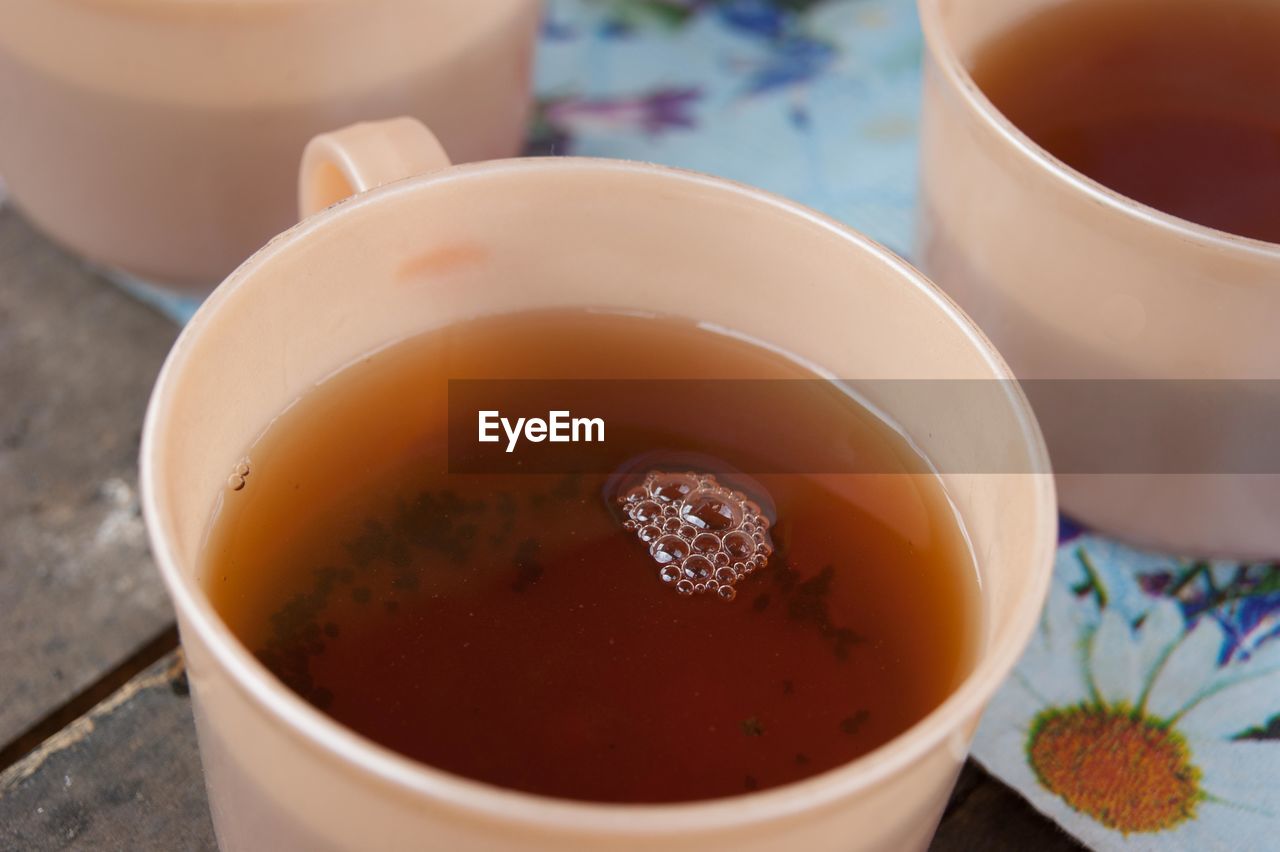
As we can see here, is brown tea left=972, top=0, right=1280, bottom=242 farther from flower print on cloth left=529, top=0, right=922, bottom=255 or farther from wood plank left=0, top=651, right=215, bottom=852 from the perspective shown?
wood plank left=0, top=651, right=215, bottom=852

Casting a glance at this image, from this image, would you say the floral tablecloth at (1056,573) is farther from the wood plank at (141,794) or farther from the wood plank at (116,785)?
the wood plank at (116,785)

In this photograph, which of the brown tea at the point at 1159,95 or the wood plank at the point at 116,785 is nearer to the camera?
the wood plank at the point at 116,785

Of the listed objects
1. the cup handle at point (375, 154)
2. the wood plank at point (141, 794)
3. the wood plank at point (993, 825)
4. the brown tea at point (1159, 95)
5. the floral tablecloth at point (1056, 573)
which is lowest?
the wood plank at point (993, 825)

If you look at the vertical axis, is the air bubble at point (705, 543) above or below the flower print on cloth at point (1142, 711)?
above

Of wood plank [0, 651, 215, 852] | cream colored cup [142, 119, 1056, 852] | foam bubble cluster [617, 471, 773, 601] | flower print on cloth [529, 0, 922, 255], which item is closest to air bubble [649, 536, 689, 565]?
foam bubble cluster [617, 471, 773, 601]

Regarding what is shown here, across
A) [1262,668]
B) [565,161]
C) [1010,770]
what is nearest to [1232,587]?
[1262,668]

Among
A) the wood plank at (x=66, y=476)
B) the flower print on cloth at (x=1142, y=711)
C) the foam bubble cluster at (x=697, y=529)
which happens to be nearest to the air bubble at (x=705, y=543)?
the foam bubble cluster at (x=697, y=529)

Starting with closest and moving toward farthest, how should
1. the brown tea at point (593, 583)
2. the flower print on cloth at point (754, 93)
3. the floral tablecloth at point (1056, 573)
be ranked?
the brown tea at point (593, 583)
the floral tablecloth at point (1056, 573)
the flower print on cloth at point (754, 93)
